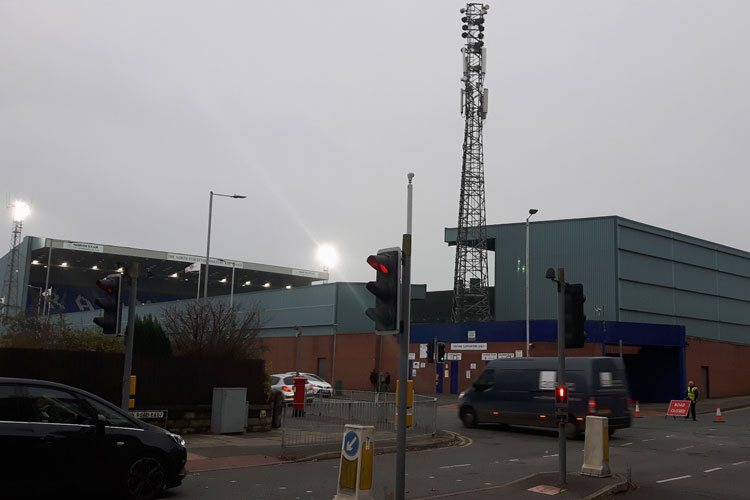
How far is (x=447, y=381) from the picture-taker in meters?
46.2

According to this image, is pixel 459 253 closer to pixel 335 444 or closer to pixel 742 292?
pixel 742 292

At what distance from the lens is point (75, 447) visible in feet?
31.7

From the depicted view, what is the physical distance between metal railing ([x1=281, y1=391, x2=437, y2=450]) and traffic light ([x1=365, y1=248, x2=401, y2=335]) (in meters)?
9.41

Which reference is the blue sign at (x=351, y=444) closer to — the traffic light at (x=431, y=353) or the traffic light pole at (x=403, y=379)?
the traffic light pole at (x=403, y=379)

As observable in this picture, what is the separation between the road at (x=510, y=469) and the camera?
12.1 metres

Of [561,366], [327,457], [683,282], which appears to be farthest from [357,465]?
[683,282]

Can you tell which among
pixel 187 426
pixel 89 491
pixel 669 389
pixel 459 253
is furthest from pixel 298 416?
pixel 459 253

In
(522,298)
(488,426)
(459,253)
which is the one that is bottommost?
(488,426)

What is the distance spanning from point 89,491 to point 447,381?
1483 inches

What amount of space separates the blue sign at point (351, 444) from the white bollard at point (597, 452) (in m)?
5.49

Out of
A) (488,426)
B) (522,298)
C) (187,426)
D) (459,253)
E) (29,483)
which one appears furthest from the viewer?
(459,253)

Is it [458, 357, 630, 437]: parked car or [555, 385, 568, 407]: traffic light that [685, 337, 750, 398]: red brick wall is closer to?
[458, 357, 630, 437]: parked car

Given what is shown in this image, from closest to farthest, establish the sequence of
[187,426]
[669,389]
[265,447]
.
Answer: [265,447], [187,426], [669,389]

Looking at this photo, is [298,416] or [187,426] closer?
[298,416]
